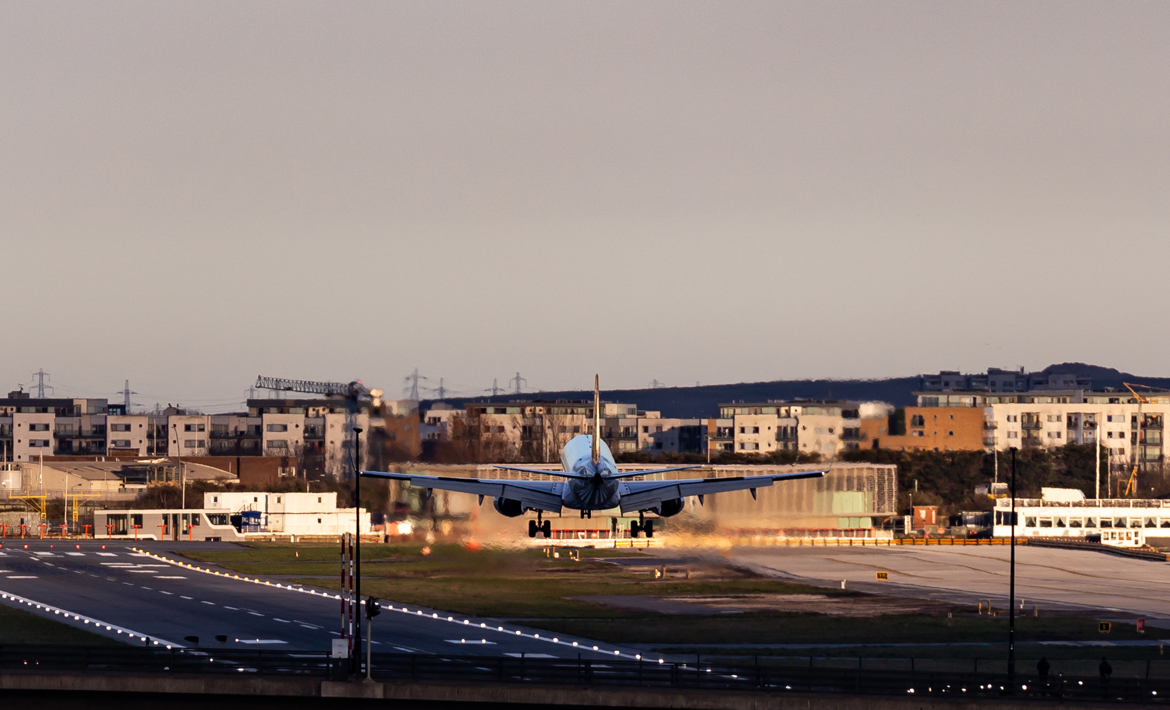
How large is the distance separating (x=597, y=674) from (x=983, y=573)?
7939 centimetres

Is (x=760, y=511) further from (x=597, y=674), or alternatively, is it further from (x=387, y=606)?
(x=597, y=674)

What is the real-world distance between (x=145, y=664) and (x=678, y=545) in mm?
71910

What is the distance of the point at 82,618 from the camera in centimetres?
8562

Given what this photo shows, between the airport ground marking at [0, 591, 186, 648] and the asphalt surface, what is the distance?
0.06 m

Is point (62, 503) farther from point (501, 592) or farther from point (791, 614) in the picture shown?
point (791, 614)

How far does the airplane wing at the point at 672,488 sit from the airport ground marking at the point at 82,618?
1034 inches

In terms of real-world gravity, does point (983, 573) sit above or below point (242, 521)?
below

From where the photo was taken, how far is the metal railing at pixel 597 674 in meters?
51.8

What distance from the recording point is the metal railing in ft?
170

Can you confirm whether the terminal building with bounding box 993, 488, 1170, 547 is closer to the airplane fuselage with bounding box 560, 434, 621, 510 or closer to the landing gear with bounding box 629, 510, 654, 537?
the landing gear with bounding box 629, 510, 654, 537

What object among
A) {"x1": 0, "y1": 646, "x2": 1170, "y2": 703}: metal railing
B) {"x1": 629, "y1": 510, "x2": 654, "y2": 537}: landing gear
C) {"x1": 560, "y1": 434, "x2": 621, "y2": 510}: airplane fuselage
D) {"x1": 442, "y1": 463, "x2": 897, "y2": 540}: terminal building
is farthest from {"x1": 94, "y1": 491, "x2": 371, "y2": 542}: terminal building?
{"x1": 0, "y1": 646, "x2": 1170, "y2": 703}: metal railing

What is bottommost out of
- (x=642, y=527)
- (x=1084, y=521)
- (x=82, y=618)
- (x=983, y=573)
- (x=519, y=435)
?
(x=983, y=573)

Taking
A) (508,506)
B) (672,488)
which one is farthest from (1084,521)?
(508,506)

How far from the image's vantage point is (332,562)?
130 metres
